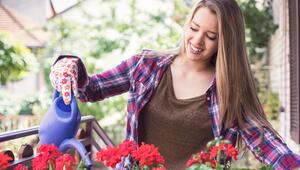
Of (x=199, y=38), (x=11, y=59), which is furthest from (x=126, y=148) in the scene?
(x=11, y=59)

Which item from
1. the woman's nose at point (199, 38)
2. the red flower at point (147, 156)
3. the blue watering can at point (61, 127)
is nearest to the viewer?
the red flower at point (147, 156)

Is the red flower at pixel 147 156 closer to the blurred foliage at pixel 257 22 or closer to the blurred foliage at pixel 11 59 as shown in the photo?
the blurred foliage at pixel 11 59

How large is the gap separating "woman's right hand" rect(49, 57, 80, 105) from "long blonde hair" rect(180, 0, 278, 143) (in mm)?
397

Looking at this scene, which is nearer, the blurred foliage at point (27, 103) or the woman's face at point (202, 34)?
the woman's face at point (202, 34)

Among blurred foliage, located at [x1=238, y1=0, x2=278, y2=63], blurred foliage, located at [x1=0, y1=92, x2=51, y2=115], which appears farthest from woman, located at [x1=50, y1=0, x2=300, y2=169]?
blurred foliage, located at [x1=0, y1=92, x2=51, y2=115]

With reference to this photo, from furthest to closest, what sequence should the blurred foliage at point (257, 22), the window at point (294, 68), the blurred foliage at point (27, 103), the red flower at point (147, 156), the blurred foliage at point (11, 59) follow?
the blurred foliage at point (27, 103) → the blurred foliage at point (257, 22) → the blurred foliage at point (11, 59) → the window at point (294, 68) → the red flower at point (147, 156)

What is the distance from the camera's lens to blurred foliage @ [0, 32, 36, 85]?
580cm

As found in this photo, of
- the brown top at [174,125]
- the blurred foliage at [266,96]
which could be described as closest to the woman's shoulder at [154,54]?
the brown top at [174,125]

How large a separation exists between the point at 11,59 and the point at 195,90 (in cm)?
451

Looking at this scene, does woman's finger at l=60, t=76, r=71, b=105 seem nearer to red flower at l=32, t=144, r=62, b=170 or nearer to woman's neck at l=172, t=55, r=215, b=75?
red flower at l=32, t=144, r=62, b=170

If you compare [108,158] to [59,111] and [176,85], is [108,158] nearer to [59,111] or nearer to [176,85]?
[59,111]

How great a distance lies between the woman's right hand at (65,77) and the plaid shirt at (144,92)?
0.64ft

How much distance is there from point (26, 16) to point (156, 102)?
13.3 metres

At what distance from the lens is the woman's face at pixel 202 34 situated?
1.58 meters
